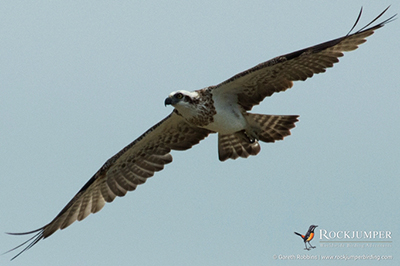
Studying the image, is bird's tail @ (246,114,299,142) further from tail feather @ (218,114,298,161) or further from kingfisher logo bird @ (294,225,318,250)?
kingfisher logo bird @ (294,225,318,250)

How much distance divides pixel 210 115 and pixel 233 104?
0.65m

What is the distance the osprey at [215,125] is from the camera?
11500 mm

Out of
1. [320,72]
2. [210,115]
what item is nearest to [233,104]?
[210,115]

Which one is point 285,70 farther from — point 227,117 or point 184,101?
point 184,101

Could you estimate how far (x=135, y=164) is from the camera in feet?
43.1

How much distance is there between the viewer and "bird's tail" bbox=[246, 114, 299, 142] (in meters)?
12.6

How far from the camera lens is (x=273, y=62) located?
1139 centimetres

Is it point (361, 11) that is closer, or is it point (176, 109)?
point (361, 11)

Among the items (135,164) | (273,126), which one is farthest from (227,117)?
(135,164)

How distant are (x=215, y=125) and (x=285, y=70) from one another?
60.4 inches

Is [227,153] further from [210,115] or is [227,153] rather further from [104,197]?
[104,197]

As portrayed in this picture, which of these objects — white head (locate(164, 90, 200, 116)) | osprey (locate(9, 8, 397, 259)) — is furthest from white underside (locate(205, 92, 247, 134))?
white head (locate(164, 90, 200, 116))

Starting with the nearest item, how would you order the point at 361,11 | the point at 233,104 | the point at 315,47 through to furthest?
the point at 361,11 < the point at 315,47 < the point at 233,104

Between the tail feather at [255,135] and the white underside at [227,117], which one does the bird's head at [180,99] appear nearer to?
the white underside at [227,117]
